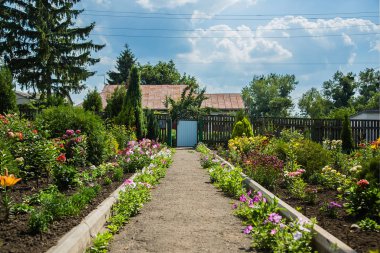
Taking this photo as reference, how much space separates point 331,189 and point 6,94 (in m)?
13.0

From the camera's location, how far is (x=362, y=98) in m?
61.2

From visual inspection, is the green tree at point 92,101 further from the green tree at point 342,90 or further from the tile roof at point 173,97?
the green tree at point 342,90

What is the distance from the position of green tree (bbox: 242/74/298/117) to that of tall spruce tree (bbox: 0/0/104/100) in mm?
43651

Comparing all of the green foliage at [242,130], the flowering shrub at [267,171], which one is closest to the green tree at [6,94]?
the green foliage at [242,130]

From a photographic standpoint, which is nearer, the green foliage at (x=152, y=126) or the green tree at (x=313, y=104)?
the green foliage at (x=152, y=126)

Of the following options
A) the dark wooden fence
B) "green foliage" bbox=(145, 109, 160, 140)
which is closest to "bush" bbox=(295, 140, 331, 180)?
the dark wooden fence

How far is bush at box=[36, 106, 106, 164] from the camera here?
9203 millimetres

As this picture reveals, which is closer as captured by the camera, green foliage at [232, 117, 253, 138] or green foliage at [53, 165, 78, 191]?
green foliage at [53, 165, 78, 191]

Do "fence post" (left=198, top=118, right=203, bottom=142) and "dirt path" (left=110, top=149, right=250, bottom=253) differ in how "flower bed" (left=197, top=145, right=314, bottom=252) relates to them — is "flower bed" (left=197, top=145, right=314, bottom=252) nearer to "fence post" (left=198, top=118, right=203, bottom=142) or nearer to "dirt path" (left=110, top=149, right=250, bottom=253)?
"dirt path" (left=110, top=149, right=250, bottom=253)

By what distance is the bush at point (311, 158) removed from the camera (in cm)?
788

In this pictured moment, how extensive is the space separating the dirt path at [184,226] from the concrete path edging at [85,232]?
0.29 metres

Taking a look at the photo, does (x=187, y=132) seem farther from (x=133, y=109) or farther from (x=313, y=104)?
(x=313, y=104)

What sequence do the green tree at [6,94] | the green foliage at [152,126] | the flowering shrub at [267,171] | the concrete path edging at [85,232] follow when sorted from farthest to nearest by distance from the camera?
the green foliage at [152,126], the green tree at [6,94], the flowering shrub at [267,171], the concrete path edging at [85,232]

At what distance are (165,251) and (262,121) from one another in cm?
1647
